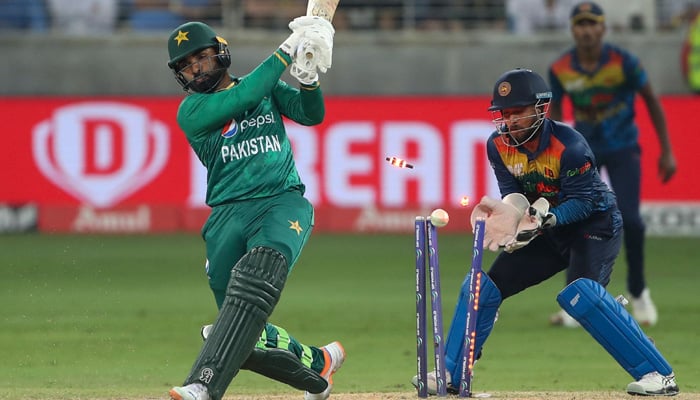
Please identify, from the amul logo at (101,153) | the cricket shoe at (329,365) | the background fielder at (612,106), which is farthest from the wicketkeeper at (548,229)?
the amul logo at (101,153)

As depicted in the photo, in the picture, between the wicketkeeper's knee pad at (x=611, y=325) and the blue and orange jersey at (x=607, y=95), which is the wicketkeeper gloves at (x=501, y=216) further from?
the blue and orange jersey at (x=607, y=95)

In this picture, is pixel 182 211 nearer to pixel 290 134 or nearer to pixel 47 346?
pixel 290 134

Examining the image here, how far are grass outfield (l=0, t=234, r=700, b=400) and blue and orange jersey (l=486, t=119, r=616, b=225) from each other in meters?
1.09

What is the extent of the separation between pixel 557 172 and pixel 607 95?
11.9ft

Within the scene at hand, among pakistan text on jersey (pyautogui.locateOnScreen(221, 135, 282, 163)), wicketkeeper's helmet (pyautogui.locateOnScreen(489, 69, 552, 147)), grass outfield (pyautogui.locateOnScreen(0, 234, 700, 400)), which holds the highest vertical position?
wicketkeeper's helmet (pyautogui.locateOnScreen(489, 69, 552, 147))

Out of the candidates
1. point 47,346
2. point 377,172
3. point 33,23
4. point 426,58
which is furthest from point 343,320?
point 33,23

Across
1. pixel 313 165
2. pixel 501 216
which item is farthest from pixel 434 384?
pixel 313 165

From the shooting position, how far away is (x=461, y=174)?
17.0 metres

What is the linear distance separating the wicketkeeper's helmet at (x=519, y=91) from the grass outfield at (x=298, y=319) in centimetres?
161

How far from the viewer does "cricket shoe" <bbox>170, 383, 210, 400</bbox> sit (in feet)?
19.4

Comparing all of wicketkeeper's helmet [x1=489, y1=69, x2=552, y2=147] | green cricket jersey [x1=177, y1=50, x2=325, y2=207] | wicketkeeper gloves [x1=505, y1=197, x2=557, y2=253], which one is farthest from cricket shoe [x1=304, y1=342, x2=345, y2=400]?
wicketkeeper's helmet [x1=489, y1=69, x2=552, y2=147]

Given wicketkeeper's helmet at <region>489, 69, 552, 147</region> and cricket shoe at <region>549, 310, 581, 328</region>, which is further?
cricket shoe at <region>549, 310, 581, 328</region>

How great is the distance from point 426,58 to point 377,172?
2594 millimetres

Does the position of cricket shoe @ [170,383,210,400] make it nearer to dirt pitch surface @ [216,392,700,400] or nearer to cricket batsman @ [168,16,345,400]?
cricket batsman @ [168,16,345,400]
